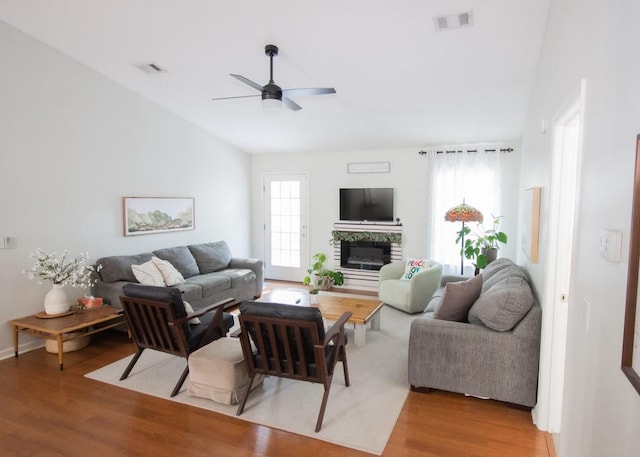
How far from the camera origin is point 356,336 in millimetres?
4035

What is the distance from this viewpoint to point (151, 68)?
4.25 metres

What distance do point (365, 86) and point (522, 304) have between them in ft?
9.24

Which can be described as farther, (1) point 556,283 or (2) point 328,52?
(2) point 328,52

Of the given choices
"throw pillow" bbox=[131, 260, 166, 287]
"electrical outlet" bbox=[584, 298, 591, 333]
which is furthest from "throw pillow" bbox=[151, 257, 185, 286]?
"electrical outlet" bbox=[584, 298, 591, 333]

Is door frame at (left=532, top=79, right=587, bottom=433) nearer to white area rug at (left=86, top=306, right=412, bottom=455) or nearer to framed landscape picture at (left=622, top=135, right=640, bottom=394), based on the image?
white area rug at (left=86, top=306, right=412, bottom=455)

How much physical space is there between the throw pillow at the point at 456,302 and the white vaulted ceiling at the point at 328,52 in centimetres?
212

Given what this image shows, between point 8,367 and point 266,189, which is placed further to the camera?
point 266,189

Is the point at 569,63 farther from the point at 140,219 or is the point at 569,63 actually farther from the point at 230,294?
the point at 140,219

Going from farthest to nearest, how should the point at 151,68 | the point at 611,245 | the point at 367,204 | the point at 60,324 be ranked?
the point at 367,204
the point at 151,68
the point at 60,324
the point at 611,245

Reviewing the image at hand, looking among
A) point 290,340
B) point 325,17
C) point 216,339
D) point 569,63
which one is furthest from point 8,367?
point 569,63

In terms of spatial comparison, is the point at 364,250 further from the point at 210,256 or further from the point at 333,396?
the point at 333,396

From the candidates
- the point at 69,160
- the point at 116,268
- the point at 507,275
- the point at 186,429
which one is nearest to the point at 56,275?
the point at 116,268

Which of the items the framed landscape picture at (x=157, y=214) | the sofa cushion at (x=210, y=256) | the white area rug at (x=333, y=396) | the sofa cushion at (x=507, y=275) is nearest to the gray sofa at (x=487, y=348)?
the sofa cushion at (x=507, y=275)

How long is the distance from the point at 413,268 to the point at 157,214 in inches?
148
